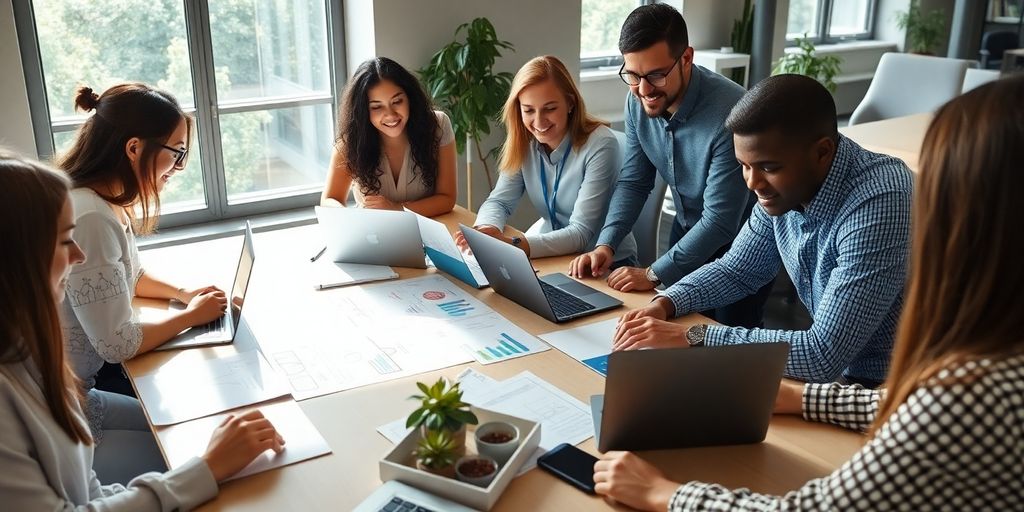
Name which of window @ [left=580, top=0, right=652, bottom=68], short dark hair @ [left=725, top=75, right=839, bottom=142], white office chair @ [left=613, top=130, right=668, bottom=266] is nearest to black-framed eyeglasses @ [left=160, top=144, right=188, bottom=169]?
short dark hair @ [left=725, top=75, right=839, bottom=142]

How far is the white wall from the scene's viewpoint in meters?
3.18

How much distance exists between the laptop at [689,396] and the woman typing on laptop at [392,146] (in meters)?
1.57

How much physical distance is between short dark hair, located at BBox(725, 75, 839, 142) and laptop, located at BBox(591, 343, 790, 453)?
0.49 metres

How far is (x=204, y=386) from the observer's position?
1.61m

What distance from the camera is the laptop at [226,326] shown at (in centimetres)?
182

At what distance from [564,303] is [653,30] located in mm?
832

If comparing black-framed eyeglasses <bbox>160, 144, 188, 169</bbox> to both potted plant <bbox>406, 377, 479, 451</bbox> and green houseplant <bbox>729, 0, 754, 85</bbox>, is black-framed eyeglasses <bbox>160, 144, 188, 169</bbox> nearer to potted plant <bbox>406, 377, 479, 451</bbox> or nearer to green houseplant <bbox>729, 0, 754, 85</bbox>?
potted plant <bbox>406, 377, 479, 451</bbox>

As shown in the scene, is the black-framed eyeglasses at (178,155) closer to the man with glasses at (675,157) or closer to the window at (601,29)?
the man with glasses at (675,157)

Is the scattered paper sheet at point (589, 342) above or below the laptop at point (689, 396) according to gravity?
below

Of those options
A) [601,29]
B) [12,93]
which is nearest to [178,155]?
[12,93]

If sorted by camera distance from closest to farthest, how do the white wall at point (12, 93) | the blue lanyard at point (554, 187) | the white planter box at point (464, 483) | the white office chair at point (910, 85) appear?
the white planter box at point (464, 483), the blue lanyard at point (554, 187), the white wall at point (12, 93), the white office chair at point (910, 85)

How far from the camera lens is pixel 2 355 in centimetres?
114

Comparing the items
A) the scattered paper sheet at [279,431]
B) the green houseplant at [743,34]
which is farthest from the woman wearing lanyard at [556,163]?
the green houseplant at [743,34]

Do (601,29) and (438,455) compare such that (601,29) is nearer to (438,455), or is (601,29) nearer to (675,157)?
(675,157)
